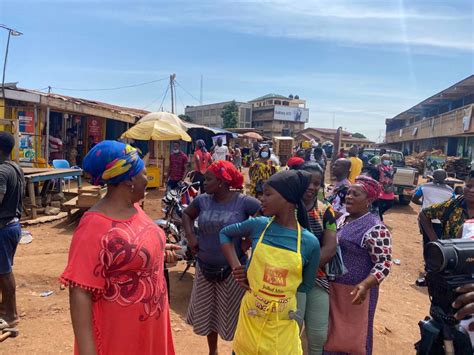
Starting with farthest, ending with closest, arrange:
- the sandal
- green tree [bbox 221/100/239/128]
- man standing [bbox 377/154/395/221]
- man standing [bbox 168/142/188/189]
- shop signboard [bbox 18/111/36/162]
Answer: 1. green tree [bbox 221/100/239/128]
2. shop signboard [bbox 18/111/36/162]
3. man standing [bbox 168/142/188/189]
4. man standing [bbox 377/154/395/221]
5. the sandal

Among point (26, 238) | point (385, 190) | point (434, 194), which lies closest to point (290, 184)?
point (434, 194)

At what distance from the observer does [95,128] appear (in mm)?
14602

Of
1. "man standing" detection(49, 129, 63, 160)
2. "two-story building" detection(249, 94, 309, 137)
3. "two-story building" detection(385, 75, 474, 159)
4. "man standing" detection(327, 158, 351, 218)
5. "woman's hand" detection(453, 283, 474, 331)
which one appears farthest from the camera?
"two-story building" detection(249, 94, 309, 137)

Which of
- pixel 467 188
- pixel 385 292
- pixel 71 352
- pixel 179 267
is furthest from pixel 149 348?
pixel 385 292

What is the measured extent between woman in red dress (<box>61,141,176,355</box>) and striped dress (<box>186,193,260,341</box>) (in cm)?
118

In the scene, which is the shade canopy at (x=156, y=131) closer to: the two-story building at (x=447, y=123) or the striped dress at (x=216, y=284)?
the striped dress at (x=216, y=284)

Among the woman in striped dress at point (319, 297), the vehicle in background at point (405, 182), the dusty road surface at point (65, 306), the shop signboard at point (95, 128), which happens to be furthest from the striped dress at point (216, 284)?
the shop signboard at point (95, 128)

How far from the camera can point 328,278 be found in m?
2.66

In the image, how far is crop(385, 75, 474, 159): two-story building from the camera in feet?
79.7

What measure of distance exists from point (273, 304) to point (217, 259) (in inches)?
40.8

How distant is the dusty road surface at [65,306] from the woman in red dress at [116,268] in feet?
6.84

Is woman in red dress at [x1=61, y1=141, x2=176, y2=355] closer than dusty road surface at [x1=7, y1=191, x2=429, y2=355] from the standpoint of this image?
Yes

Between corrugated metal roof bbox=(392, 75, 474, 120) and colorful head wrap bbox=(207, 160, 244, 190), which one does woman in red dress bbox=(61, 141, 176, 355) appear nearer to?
colorful head wrap bbox=(207, 160, 244, 190)

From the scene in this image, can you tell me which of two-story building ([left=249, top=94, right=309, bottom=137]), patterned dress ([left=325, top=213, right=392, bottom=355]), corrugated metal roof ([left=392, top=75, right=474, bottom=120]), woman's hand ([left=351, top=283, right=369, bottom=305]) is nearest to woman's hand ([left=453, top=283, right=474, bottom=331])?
woman's hand ([left=351, top=283, right=369, bottom=305])
